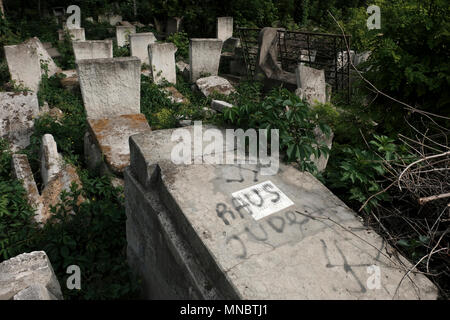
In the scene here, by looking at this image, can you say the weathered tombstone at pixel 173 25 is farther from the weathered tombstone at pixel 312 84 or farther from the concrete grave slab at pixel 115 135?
the weathered tombstone at pixel 312 84

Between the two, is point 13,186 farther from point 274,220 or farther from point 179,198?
point 274,220

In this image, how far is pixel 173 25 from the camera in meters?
13.8

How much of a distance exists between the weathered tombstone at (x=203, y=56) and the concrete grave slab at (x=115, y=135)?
367cm

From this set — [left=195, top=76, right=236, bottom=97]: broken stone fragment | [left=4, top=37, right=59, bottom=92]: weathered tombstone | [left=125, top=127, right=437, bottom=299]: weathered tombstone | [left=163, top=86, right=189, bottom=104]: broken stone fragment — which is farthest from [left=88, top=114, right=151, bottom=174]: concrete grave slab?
[left=4, top=37, right=59, bottom=92]: weathered tombstone

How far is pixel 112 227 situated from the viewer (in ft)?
11.6

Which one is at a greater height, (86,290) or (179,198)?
(179,198)

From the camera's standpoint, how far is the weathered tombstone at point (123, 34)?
35.1 feet

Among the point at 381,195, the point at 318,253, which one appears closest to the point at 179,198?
the point at 318,253

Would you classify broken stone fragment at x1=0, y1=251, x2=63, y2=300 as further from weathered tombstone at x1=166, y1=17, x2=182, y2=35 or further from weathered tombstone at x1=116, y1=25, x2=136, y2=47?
weathered tombstone at x1=166, y1=17, x2=182, y2=35

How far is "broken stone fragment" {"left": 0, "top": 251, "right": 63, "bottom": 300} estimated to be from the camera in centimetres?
215

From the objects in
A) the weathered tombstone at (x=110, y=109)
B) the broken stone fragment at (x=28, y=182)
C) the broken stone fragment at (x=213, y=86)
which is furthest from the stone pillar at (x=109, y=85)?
the broken stone fragment at (x=213, y=86)

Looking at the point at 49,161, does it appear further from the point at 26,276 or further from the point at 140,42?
the point at 140,42
